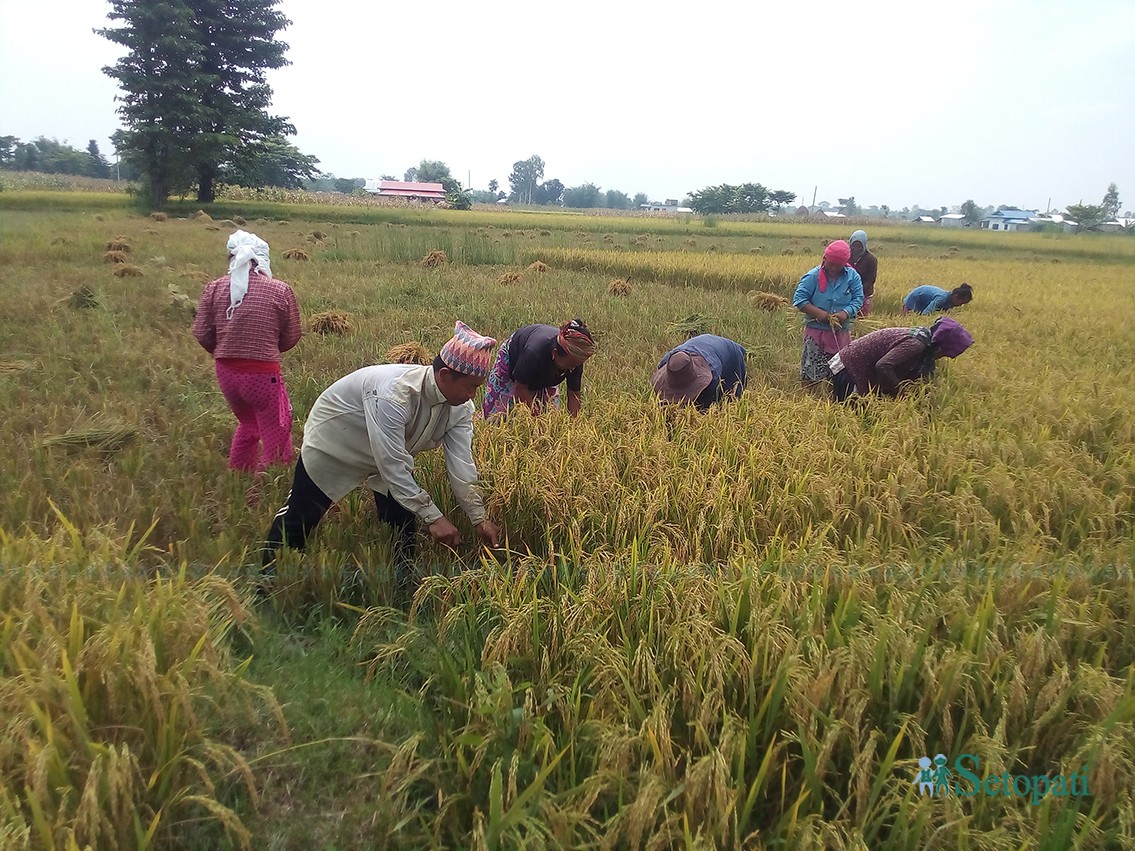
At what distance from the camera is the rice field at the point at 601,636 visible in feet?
5.15

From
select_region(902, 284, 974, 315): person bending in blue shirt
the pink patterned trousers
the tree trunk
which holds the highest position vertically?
the tree trunk

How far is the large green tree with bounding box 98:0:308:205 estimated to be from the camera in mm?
23562

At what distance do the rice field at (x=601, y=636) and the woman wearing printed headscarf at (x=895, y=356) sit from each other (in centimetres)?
26

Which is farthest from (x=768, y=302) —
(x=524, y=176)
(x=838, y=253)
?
(x=524, y=176)

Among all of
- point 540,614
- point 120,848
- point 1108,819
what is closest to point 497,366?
point 540,614

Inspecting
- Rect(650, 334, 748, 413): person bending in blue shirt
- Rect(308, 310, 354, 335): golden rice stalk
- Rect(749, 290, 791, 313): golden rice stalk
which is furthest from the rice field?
Rect(749, 290, 791, 313): golden rice stalk

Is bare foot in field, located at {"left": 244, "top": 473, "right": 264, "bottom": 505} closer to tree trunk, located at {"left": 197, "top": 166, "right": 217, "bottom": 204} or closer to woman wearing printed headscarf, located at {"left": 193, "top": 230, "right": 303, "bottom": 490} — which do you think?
woman wearing printed headscarf, located at {"left": 193, "top": 230, "right": 303, "bottom": 490}

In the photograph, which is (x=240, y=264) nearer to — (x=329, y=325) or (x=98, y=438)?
(x=98, y=438)

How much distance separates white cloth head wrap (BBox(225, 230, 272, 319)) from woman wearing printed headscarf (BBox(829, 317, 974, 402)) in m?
4.04

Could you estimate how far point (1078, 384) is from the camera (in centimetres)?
514

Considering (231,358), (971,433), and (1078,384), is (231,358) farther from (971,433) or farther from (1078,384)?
(1078,384)

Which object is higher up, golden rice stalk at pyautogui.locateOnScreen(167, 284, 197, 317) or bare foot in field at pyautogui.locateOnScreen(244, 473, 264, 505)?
golden rice stalk at pyautogui.locateOnScreen(167, 284, 197, 317)

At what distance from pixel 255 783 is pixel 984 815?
6.07 ft

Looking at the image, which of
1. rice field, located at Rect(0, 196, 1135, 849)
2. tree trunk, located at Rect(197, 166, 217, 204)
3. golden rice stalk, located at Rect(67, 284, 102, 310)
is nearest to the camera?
rice field, located at Rect(0, 196, 1135, 849)
